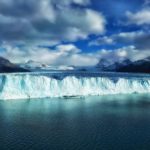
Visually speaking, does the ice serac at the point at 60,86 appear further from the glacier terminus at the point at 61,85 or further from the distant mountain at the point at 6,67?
the distant mountain at the point at 6,67

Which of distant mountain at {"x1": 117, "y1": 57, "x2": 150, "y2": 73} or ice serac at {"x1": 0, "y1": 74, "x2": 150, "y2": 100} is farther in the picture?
distant mountain at {"x1": 117, "y1": 57, "x2": 150, "y2": 73}

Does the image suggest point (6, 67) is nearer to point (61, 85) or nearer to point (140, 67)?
point (61, 85)

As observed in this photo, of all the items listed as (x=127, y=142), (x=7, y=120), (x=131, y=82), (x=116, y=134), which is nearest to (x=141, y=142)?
(x=127, y=142)

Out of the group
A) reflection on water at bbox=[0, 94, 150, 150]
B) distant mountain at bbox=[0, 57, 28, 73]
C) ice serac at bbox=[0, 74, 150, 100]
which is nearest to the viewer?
reflection on water at bbox=[0, 94, 150, 150]

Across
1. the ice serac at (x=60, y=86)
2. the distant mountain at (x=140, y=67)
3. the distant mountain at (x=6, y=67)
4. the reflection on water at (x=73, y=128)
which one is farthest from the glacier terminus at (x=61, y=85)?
the distant mountain at (x=140, y=67)

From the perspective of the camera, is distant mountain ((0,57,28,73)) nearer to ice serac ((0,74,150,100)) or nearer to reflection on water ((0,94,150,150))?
ice serac ((0,74,150,100))

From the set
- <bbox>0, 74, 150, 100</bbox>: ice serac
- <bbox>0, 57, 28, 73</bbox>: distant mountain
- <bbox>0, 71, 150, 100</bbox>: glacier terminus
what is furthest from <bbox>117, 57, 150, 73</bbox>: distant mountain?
<bbox>0, 74, 150, 100</bbox>: ice serac
